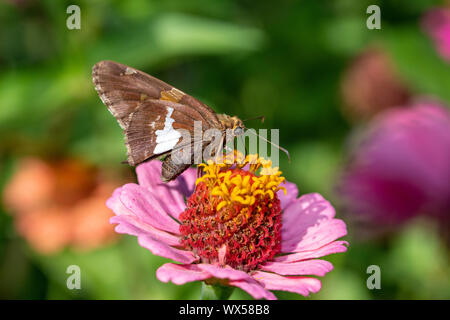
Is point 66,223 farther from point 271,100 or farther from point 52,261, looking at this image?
point 271,100

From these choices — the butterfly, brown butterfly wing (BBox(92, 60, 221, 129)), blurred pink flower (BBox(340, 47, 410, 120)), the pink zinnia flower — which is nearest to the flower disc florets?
the pink zinnia flower

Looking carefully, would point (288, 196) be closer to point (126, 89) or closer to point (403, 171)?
point (403, 171)

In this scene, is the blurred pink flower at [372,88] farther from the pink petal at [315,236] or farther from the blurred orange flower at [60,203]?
the pink petal at [315,236]

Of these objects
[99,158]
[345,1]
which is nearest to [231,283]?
[99,158]

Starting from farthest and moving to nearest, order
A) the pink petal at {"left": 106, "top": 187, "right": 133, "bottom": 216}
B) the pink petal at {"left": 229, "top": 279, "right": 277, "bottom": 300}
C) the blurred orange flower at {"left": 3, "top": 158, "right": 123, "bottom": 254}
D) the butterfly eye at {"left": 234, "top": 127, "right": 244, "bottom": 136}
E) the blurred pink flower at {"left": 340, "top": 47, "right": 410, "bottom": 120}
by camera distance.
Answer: the blurred pink flower at {"left": 340, "top": 47, "right": 410, "bottom": 120}
the blurred orange flower at {"left": 3, "top": 158, "right": 123, "bottom": 254}
the butterfly eye at {"left": 234, "top": 127, "right": 244, "bottom": 136}
the pink petal at {"left": 106, "top": 187, "right": 133, "bottom": 216}
the pink petal at {"left": 229, "top": 279, "right": 277, "bottom": 300}

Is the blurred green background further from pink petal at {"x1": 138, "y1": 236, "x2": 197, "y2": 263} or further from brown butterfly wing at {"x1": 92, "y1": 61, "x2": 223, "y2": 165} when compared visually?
pink petal at {"x1": 138, "y1": 236, "x2": 197, "y2": 263}
